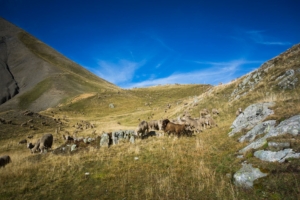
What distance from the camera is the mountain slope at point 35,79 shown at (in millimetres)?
101875

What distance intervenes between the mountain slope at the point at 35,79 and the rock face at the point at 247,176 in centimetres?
9842

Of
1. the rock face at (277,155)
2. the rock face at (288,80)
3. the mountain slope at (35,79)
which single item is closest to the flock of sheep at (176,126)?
the rock face at (288,80)

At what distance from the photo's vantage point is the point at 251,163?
9047 mm

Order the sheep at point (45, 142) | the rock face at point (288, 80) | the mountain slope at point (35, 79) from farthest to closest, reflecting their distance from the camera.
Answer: the mountain slope at point (35, 79) → the sheep at point (45, 142) → the rock face at point (288, 80)

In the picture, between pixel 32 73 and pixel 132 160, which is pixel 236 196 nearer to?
pixel 132 160

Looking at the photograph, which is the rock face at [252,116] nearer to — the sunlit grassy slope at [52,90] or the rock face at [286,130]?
the rock face at [286,130]

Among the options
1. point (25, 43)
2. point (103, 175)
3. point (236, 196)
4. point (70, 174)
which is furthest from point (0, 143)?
point (25, 43)

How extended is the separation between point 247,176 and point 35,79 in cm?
15028

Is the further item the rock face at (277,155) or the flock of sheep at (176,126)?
the flock of sheep at (176,126)

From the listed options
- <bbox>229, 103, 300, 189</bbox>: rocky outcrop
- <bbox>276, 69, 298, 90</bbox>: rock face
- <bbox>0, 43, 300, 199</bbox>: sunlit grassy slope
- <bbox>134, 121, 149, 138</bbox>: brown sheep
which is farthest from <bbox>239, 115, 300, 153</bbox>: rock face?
<bbox>276, 69, 298, 90</bbox>: rock face

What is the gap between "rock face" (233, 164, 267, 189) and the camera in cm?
791

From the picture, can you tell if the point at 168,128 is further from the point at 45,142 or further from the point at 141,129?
the point at 45,142

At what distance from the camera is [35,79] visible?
431 ft

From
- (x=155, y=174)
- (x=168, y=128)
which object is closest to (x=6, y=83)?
(x=168, y=128)
